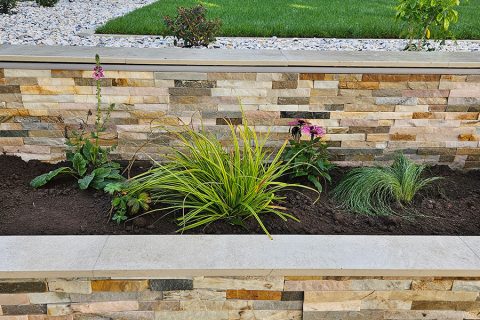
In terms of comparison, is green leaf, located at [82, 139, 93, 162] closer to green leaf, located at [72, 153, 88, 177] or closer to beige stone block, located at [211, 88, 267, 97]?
green leaf, located at [72, 153, 88, 177]

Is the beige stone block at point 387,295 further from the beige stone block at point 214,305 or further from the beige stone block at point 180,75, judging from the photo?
the beige stone block at point 180,75

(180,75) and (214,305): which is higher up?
(180,75)

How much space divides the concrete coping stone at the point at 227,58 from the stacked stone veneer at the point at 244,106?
7 cm

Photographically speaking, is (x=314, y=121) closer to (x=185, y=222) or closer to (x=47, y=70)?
(x=185, y=222)

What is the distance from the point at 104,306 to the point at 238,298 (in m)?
0.49

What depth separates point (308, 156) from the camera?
8.36ft

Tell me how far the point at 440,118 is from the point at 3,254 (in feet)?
7.66

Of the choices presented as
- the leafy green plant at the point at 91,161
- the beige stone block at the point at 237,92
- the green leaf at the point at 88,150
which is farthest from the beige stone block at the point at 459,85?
the green leaf at the point at 88,150

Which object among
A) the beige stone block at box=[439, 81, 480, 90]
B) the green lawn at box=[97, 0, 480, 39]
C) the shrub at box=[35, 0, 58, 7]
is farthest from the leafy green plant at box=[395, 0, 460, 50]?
the shrub at box=[35, 0, 58, 7]

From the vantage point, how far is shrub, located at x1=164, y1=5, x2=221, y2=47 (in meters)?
4.43

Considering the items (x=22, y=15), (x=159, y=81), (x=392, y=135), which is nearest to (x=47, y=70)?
(x=159, y=81)

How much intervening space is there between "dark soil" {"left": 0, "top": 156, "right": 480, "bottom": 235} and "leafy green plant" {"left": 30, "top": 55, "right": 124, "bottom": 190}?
6cm

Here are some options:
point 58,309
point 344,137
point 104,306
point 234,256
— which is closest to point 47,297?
point 58,309

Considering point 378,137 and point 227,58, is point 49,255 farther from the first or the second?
point 378,137
